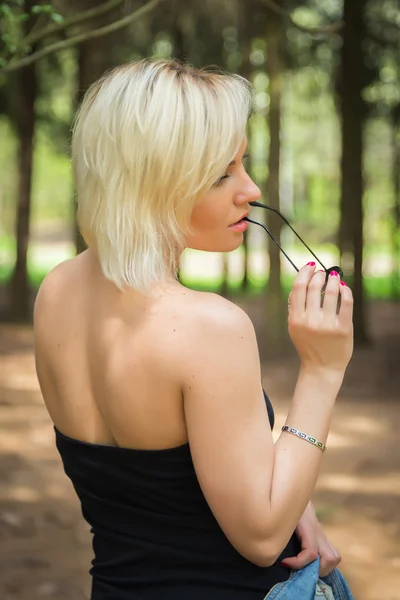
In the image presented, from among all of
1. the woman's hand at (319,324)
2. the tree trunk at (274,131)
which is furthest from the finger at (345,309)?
the tree trunk at (274,131)

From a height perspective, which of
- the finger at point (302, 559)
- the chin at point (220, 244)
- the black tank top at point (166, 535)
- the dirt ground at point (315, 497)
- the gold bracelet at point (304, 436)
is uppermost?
the chin at point (220, 244)

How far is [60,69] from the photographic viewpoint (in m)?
16.7

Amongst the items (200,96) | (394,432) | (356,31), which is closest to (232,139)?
(200,96)

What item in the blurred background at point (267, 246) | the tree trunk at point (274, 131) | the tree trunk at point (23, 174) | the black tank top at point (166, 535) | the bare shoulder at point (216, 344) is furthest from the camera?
the tree trunk at point (23, 174)

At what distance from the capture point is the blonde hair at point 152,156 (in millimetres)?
1519

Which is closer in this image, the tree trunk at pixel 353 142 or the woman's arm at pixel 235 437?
the woman's arm at pixel 235 437

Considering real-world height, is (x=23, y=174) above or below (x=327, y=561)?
above

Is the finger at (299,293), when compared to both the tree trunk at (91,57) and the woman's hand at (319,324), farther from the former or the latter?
the tree trunk at (91,57)


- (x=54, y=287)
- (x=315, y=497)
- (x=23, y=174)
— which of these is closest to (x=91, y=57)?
(x=23, y=174)

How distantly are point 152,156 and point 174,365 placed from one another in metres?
0.33

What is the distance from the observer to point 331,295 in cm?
162

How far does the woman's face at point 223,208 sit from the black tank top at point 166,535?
332 millimetres

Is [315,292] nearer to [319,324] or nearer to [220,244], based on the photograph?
[319,324]

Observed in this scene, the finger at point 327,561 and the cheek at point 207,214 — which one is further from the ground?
the cheek at point 207,214
